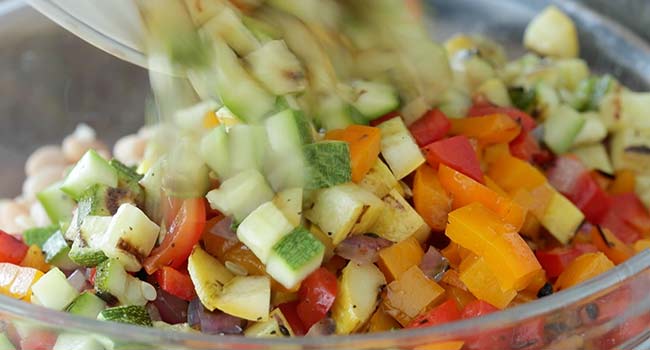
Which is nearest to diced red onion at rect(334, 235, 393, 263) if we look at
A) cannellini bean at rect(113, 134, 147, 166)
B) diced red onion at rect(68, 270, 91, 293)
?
diced red onion at rect(68, 270, 91, 293)

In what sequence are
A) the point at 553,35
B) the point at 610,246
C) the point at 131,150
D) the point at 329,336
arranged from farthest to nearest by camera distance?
1. the point at 553,35
2. the point at 131,150
3. the point at 610,246
4. the point at 329,336

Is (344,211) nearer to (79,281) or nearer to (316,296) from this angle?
(316,296)

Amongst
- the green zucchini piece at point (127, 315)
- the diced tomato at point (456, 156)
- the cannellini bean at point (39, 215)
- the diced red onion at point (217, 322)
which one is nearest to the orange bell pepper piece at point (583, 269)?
the diced tomato at point (456, 156)

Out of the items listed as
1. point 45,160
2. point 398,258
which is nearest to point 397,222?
point 398,258

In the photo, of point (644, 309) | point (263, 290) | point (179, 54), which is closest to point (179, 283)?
point (263, 290)

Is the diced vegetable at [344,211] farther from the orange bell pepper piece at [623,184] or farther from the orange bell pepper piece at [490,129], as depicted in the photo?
the orange bell pepper piece at [623,184]

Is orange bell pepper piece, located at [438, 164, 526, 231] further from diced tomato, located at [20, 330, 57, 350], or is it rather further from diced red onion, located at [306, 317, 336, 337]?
diced tomato, located at [20, 330, 57, 350]
